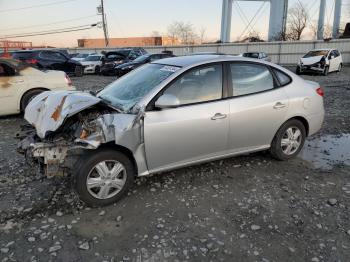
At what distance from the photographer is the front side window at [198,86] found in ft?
12.8

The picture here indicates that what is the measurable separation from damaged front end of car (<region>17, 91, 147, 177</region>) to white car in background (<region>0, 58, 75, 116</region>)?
393 centimetres

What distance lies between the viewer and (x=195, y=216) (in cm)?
353

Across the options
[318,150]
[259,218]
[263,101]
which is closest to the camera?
[259,218]

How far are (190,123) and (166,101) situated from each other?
427 millimetres

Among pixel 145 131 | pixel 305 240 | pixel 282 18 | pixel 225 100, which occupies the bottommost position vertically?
pixel 305 240

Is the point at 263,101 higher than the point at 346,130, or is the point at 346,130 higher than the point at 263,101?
the point at 263,101

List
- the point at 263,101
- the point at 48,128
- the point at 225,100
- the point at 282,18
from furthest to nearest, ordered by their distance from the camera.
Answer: the point at 282,18 < the point at 263,101 < the point at 225,100 < the point at 48,128

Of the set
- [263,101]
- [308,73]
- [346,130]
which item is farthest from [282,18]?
[263,101]

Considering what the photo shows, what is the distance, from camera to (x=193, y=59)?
4.35m

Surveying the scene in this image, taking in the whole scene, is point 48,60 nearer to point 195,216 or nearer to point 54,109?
point 54,109

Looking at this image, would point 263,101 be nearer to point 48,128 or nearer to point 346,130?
point 48,128

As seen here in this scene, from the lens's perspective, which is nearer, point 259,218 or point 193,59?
point 259,218

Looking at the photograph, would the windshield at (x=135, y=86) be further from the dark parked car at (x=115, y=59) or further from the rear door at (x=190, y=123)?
the dark parked car at (x=115, y=59)

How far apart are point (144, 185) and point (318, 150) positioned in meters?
3.22
